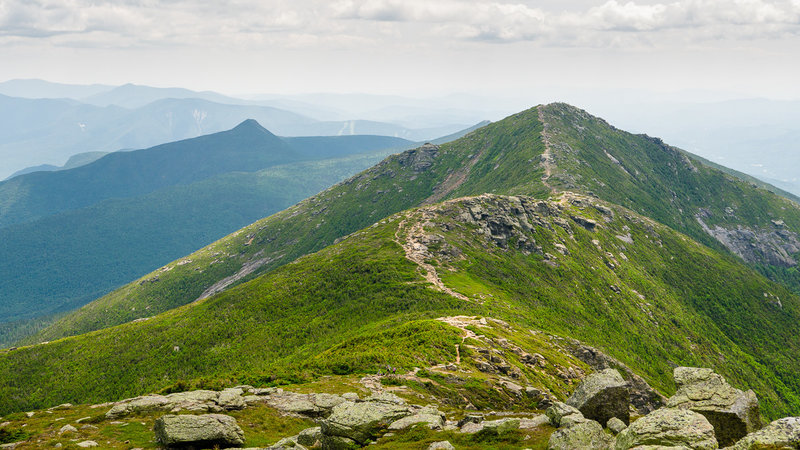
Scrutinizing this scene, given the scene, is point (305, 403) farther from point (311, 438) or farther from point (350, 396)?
Answer: point (311, 438)

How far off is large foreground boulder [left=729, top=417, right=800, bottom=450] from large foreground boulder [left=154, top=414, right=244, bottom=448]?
1759 inches

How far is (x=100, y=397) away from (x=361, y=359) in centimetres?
11155

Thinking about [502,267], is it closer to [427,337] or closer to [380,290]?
[380,290]

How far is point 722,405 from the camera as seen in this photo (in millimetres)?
36094

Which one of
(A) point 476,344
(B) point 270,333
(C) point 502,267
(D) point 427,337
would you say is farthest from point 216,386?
(C) point 502,267

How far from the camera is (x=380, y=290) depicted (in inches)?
5694

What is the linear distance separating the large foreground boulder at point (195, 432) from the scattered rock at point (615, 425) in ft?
128

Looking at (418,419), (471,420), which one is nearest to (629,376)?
(471,420)

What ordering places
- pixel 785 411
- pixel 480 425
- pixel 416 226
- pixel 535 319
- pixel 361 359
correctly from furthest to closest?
pixel 416 226 < pixel 785 411 < pixel 535 319 < pixel 361 359 < pixel 480 425

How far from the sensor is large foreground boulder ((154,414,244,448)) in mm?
41394

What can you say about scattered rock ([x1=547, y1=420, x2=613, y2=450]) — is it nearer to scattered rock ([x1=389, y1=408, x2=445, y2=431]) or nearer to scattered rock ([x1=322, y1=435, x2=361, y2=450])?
scattered rock ([x1=389, y1=408, x2=445, y2=431])

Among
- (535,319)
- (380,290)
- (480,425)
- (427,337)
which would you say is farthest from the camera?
(380,290)

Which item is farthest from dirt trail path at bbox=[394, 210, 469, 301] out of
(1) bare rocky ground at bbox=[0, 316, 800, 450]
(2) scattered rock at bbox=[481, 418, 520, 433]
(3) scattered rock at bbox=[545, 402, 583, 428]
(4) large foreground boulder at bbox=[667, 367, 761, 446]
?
(4) large foreground boulder at bbox=[667, 367, 761, 446]

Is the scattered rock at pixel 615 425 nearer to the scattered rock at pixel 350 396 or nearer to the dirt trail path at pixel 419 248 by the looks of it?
the scattered rock at pixel 350 396
